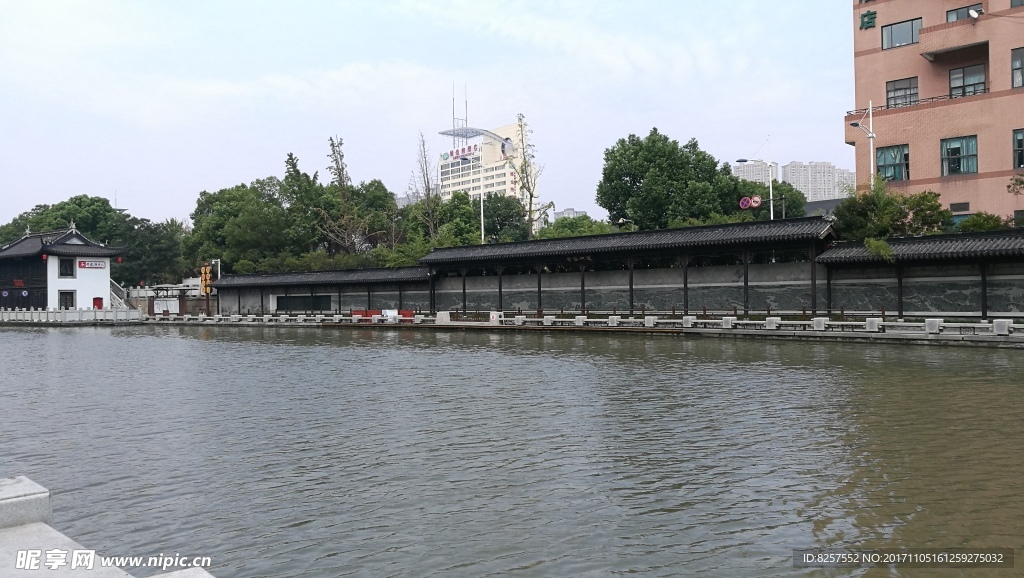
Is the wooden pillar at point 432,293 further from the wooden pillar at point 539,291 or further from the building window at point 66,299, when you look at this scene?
the building window at point 66,299

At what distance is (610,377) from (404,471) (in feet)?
35.7

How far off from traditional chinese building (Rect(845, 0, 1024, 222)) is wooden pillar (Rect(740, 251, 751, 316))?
7362 millimetres

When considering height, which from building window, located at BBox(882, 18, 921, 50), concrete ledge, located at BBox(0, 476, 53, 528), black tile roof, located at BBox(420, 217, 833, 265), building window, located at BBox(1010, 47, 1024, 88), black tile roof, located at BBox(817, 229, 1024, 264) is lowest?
concrete ledge, located at BBox(0, 476, 53, 528)

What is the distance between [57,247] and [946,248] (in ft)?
223

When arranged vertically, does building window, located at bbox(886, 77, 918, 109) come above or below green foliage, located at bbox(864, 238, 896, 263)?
above

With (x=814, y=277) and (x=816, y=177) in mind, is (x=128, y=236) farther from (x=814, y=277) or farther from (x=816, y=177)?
(x=816, y=177)

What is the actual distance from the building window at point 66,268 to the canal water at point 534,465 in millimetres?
52947

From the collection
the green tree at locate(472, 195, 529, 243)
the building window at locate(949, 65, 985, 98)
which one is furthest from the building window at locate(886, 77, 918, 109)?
the green tree at locate(472, 195, 529, 243)

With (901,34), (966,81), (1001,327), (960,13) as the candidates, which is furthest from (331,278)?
(960,13)

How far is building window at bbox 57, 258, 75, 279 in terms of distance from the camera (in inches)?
2739

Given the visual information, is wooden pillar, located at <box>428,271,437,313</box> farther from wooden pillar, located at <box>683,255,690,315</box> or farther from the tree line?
wooden pillar, located at <box>683,255,690,315</box>

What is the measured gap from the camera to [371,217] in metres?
78.6

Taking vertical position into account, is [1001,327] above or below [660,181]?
below

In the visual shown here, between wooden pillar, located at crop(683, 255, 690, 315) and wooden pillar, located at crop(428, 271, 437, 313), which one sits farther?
wooden pillar, located at crop(428, 271, 437, 313)
